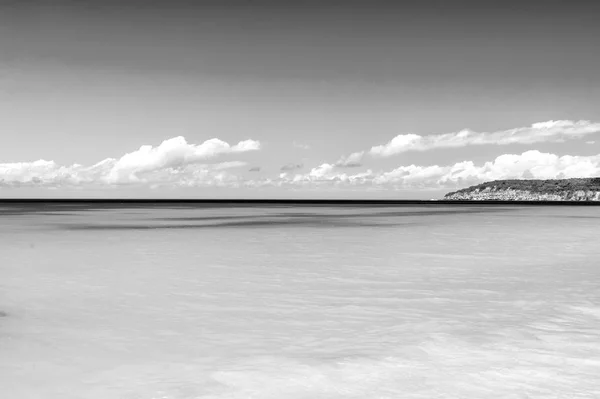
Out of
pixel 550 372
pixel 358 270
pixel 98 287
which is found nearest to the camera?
pixel 550 372

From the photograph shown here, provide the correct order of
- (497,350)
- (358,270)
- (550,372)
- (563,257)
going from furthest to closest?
(563,257) < (358,270) < (497,350) < (550,372)

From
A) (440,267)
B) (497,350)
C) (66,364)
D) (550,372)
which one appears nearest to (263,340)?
(66,364)

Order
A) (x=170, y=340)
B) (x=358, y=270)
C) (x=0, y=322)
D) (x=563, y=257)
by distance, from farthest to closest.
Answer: (x=563, y=257) < (x=358, y=270) < (x=0, y=322) < (x=170, y=340)

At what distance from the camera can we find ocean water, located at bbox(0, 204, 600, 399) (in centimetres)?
691

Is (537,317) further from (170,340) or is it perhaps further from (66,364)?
(66,364)

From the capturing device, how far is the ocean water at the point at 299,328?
6906 mm

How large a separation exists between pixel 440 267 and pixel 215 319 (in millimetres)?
9754

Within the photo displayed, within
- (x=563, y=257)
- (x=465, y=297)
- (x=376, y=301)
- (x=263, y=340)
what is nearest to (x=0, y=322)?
(x=263, y=340)

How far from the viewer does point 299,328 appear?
32.4 feet

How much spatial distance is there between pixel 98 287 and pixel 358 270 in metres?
7.45

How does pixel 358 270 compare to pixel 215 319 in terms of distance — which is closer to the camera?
pixel 215 319

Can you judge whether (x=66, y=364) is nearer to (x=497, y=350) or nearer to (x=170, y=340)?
(x=170, y=340)

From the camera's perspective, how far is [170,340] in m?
9.04

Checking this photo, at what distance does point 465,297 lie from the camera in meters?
12.9
